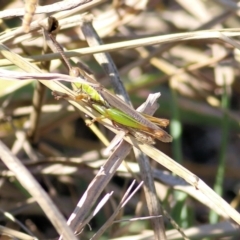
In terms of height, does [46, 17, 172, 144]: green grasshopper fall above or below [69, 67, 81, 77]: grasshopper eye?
below

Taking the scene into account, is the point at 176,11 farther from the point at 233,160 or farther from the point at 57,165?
the point at 57,165

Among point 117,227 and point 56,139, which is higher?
point 56,139

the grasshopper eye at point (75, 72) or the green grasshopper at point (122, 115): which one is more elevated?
the grasshopper eye at point (75, 72)

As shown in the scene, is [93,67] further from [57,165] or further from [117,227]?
[117,227]

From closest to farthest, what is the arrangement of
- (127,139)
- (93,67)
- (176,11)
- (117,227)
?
(127,139) < (117,227) < (93,67) < (176,11)

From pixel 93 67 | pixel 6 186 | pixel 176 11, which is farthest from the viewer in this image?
pixel 176 11

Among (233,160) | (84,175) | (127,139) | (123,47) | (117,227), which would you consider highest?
(123,47)

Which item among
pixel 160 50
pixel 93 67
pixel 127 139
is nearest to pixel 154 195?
pixel 127 139

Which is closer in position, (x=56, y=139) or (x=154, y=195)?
(x=154, y=195)

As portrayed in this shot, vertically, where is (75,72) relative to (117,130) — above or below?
above

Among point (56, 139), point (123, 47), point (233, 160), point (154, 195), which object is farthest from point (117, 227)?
point (233, 160)
